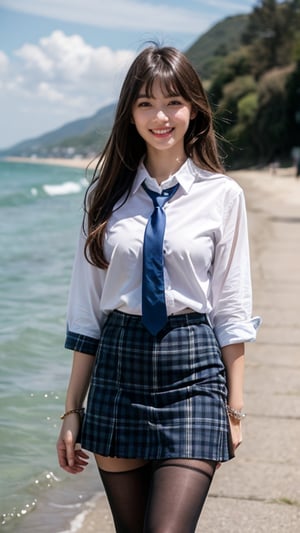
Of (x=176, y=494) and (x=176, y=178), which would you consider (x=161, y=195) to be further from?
(x=176, y=494)

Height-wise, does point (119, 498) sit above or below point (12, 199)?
above

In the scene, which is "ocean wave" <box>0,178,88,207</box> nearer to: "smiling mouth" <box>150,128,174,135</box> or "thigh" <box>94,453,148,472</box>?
"smiling mouth" <box>150,128,174,135</box>

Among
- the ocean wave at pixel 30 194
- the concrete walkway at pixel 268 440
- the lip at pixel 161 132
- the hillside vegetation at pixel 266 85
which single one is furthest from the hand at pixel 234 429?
the hillside vegetation at pixel 266 85

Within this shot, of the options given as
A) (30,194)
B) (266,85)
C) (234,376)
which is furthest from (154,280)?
(266,85)

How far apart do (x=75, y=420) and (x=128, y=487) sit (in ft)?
0.76

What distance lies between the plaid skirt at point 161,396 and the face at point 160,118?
1.60 ft

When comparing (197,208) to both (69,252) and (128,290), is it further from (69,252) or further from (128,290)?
(69,252)

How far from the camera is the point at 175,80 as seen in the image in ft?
7.72

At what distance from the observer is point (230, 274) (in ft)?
7.77

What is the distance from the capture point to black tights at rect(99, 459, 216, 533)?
2.11 meters

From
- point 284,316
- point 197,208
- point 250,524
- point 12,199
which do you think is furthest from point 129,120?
point 12,199

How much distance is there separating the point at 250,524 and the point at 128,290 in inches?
58.2

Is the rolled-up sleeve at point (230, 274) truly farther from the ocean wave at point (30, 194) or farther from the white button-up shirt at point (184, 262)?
the ocean wave at point (30, 194)

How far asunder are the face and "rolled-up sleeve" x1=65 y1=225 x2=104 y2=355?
1.07 ft
